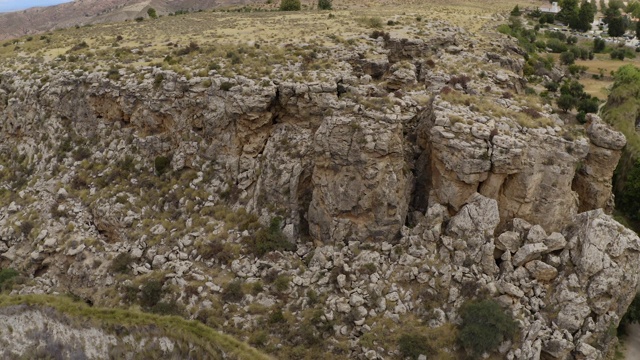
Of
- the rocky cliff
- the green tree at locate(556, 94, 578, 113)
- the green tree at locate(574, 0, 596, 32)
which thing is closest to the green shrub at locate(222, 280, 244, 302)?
the rocky cliff

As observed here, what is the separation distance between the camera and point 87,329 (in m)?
27.7

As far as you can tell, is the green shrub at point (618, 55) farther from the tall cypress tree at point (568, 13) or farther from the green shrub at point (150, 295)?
the green shrub at point (150, 295)

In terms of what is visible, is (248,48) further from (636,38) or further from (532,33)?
(636,38)

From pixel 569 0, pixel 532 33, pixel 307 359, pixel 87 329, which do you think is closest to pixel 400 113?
pixel 307 359

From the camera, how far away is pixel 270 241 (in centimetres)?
2938

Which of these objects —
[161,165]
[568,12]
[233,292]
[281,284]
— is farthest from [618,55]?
[233,292]

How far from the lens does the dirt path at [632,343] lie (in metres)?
29.1

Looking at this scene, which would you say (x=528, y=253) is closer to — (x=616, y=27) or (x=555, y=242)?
(x=555, y=242)

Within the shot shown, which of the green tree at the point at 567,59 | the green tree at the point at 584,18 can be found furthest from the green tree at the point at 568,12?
the green tree at the point at 567,59

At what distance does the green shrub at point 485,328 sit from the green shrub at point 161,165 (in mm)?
23219

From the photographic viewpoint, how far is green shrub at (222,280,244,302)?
2767cm

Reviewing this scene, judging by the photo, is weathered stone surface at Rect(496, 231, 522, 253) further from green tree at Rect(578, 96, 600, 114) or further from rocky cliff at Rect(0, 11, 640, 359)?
green tree at Rect(578, 96, 600, 114)

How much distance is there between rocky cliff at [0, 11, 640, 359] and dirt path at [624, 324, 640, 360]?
16.7 feet

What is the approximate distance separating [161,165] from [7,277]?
12370 mm
